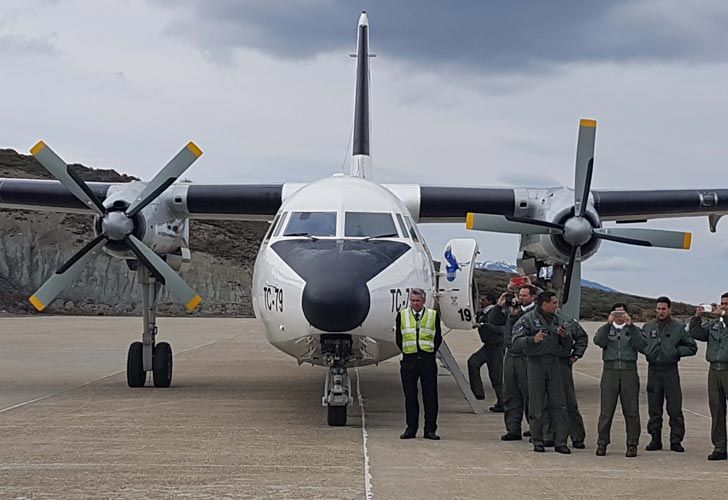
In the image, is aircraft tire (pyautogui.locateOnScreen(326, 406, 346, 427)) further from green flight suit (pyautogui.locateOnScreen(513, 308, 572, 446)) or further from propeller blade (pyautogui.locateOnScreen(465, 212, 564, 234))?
propeller blade (pyautogui.locateOnScreen(465, 212, 564, 234))

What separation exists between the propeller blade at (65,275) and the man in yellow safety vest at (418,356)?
21.1 feet

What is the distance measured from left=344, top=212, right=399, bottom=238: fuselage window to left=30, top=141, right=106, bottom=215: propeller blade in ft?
17.0

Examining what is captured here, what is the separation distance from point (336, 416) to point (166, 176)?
6114 millimetres

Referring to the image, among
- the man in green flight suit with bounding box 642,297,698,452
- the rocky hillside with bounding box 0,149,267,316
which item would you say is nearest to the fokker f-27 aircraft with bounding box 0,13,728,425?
the man in green flight suit with bounding box 642,297,698,452

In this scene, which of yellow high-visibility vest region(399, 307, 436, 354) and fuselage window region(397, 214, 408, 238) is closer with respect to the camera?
yellow high-visibility vest region(399, 307, 436, 354)

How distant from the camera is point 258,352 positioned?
25.9 m

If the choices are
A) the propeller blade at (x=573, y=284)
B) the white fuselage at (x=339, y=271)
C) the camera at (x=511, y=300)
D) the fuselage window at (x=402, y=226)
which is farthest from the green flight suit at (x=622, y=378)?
the propeller blade at (x=573, y=284)

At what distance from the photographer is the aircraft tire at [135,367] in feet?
50.2

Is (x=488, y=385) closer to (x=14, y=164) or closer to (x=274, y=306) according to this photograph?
(x=274, y=306)

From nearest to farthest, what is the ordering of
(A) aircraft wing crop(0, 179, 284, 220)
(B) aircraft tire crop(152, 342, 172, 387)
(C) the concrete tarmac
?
(C) the concrete tarmac
(B) aircraft tire crop(152, 342, 172, 387)
(A) aircraft wing crop(0, 179, 284, 220)

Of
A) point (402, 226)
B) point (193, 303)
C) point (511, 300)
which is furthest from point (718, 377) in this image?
point (193, 303)

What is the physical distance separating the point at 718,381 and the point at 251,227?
104 metres

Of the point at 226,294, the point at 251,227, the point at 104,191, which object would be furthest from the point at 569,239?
the point at 251,227

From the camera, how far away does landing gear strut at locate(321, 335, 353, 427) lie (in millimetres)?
10234
